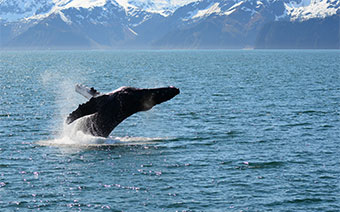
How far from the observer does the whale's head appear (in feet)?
108

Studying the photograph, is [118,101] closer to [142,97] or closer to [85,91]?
[142,97]

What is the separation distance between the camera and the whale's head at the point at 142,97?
108ft

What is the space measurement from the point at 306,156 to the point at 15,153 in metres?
17.2

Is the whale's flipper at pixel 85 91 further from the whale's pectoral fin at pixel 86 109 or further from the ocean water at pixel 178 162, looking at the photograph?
the ocean water at pixel 178 162

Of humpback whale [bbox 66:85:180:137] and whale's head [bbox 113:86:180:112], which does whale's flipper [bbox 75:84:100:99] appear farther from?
whale's head [bbox 113:86:180:112]

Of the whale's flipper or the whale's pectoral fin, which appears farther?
the whale's flipper

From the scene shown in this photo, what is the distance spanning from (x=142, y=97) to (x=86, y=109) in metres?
3.14

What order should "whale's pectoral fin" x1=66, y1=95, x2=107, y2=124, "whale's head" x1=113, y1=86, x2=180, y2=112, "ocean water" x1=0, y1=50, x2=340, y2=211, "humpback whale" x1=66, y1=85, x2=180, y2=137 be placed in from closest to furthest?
"ocean water" x1=0, y1=50, x2=340, y2=211, "whale's pectoral fin" x1=66, y1=95, x2=107, y2=124, "humpback whale" x1=66, y1=85, x2=180, y2=137, "whale's head" x1=113, y1=86, x2=180, y2=112

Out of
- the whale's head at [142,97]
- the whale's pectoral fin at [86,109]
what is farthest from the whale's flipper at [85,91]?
the whale's head at [142,97]

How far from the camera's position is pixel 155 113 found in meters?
56.5

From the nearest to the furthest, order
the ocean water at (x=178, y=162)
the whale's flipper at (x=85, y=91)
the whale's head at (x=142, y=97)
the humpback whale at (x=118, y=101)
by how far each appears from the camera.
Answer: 1. the ocean water at (x=178, y=162)
2. the humpback whale at (x=118, y=101)
3. the whale's head at (x=142, y=97)
4. the whale's flipper at (x=85, y=91)

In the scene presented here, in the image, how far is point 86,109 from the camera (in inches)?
1293

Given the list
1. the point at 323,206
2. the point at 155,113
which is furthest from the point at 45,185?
the point at 155,113

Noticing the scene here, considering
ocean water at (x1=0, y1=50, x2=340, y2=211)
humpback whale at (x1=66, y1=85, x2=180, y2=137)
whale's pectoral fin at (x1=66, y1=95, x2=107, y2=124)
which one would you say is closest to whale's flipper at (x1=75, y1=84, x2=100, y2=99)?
humpback whale at (x1=66, y1=85, x2=180, y2=137)
